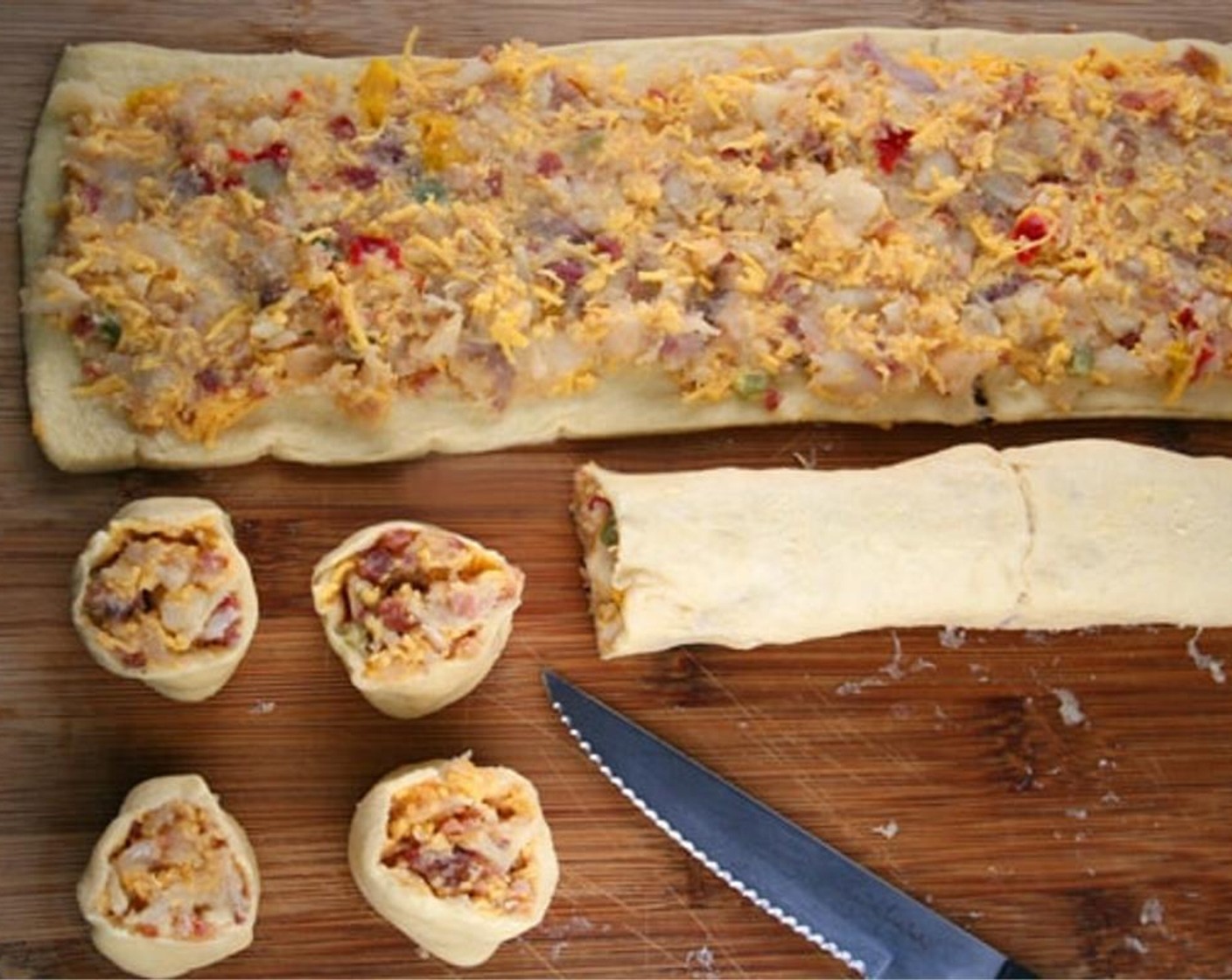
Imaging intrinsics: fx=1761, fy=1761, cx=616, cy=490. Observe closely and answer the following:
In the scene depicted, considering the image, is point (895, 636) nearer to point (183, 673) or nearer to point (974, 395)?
point (974, 395)

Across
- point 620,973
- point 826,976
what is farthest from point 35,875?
point 826,976

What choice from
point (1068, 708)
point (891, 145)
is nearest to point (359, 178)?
point (891, 145)

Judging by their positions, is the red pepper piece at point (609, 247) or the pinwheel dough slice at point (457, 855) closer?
the pinwheel dough slice at point (457, 855)

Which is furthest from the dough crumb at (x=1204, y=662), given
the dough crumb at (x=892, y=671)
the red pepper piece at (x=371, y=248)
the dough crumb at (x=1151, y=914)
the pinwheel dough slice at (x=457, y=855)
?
the red pepper piece at (x=371, y=248)

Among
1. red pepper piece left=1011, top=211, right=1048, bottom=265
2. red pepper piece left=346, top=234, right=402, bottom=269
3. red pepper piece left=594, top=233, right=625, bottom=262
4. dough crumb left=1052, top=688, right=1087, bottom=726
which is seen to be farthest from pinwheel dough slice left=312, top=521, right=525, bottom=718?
red pepper piece left=1011, top=211, right=1048, bottom=265

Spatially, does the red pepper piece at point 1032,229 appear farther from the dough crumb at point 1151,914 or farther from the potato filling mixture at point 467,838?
the potato filling mixture at point 467,838

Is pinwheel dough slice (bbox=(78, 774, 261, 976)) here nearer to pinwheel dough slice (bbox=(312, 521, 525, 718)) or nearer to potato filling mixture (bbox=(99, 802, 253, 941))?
potato filling mixture (bbox=(99, 802, 253, 941))
